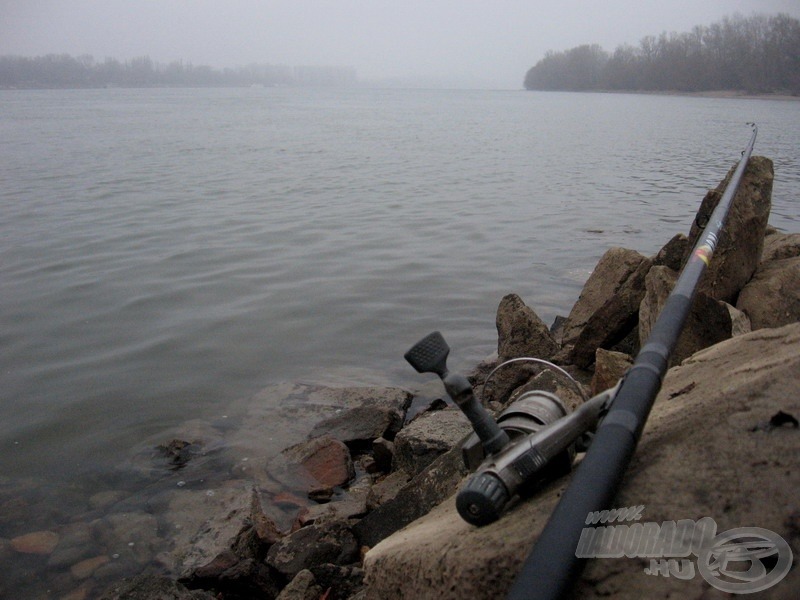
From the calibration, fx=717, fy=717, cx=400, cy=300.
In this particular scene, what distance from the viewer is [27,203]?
14453 mm

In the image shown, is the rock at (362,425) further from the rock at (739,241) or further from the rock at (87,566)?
the rock at (739,241)

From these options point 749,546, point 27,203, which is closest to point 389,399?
point 749,546

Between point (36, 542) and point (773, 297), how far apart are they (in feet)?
16.4

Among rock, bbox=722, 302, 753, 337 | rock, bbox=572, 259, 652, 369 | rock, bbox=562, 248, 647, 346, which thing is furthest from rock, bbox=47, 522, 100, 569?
rock, bbox=562, 248, 647, 346

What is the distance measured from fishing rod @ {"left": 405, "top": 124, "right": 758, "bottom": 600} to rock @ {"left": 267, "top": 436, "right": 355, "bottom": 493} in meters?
3.03

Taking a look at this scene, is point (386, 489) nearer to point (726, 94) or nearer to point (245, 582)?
point (245, 582)

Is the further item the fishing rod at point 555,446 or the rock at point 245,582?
the rock at point 245,582

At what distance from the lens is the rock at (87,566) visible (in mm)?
4086

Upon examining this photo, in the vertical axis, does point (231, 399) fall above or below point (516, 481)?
below

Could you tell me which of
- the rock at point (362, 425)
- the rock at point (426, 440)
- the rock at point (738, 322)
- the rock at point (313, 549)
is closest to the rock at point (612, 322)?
the rock at point (738, 322)

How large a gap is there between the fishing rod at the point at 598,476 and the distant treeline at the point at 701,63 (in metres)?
99.4

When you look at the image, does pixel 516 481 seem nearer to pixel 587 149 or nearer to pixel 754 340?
pixel 754 340

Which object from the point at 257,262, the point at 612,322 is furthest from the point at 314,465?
the point at 257,262

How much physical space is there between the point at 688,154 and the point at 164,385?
22678 mm
